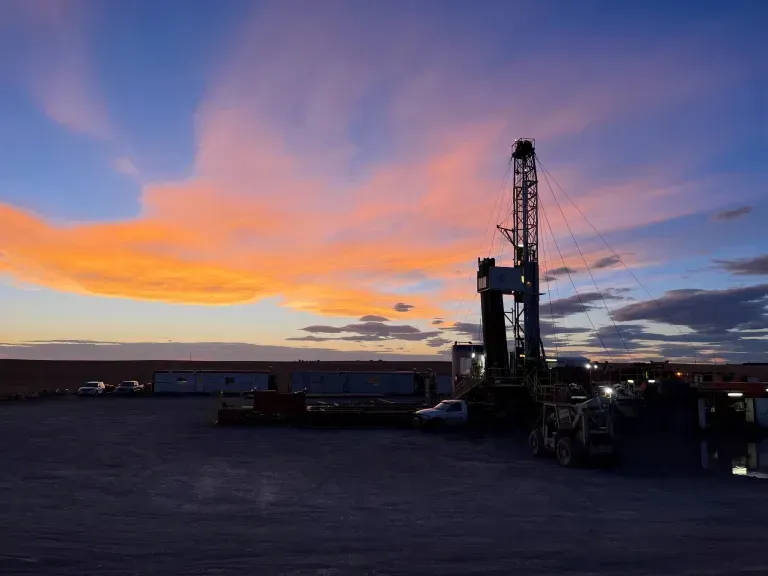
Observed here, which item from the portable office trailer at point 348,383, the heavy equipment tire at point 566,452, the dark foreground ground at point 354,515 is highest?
the portable office trailer at point 348,383

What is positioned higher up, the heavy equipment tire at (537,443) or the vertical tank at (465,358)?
the vertical tank at (465,358)

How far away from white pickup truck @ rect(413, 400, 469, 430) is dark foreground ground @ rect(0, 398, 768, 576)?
10.00 meters

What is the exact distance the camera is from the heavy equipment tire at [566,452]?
2510cm

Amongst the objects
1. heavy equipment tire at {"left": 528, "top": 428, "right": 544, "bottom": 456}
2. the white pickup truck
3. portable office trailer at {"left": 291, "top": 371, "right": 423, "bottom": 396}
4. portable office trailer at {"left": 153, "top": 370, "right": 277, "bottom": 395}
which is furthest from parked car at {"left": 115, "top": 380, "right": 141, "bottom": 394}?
heavy equipment tire at {"left": 528, "top": 428, "right": 544, "bottom": 456}

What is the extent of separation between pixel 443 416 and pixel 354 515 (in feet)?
80.0

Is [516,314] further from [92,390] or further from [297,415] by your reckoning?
[92,390]

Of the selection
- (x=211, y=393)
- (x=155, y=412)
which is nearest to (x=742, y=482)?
(x=155, y=412)

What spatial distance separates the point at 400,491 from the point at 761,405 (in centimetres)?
3321

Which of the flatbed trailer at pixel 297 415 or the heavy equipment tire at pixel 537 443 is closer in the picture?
the heavy equipment tire at pixel 537 443

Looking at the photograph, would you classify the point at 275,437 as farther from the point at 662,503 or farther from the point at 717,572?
the point at 717,572

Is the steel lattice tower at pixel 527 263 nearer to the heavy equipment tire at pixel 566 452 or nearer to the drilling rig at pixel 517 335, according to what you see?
the drilling rig at pixel 517 335

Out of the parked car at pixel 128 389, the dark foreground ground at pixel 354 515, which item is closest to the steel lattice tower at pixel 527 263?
the dark foreground ground at pixel 354 515

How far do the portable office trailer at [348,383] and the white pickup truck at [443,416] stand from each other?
4119cm

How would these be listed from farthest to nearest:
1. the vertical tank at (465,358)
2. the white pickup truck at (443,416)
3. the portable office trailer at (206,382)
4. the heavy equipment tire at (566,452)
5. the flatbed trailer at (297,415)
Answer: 1. the portable office trailer at (206,382)
2. the vertical tank at (465,358)
3. the flatbed trailer at (297,415)
4. the white pickup truck at (443,416)
5. the heavy equipment tire at (566,452)
